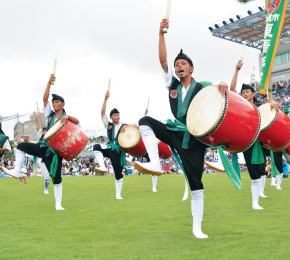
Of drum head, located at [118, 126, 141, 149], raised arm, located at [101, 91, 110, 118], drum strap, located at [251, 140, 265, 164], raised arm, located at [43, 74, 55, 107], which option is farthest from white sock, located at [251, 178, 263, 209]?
raised arm, located at [43, 74, 55, 107]

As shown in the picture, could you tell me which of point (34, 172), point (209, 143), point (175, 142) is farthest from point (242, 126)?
point (34, 172)

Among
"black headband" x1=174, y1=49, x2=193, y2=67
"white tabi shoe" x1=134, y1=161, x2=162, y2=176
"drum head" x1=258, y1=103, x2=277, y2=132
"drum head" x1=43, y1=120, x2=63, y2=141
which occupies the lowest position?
"white tabi shoe" x1=134, y1=161, x2=162, y2=176

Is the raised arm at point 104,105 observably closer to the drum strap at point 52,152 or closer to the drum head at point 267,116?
the drum strap at point 52,152

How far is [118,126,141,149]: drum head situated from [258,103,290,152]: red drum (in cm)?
294

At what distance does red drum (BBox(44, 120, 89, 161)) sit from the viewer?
260 inches

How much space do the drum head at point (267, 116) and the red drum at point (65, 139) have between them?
10.4ft

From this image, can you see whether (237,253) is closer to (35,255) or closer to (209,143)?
(209,143)

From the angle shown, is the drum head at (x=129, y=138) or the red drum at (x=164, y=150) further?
the red drum at (x=164, y=150)

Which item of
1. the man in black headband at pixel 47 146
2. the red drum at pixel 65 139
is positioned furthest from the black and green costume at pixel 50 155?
the red drum at pixel 65 139

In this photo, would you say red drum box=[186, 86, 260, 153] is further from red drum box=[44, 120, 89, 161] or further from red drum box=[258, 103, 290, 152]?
red drum box=[44, 120, 89, 161]

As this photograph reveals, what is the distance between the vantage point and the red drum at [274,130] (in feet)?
21.2

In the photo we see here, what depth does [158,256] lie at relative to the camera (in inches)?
142

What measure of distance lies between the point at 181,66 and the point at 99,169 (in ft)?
14.2

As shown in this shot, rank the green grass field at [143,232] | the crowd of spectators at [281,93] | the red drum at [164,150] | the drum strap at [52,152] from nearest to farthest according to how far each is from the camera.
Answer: the green grass field at [143,232] < the drum strap at [52,152] < the red drum at [164,150] < the crowd of spectators at [281,93]
